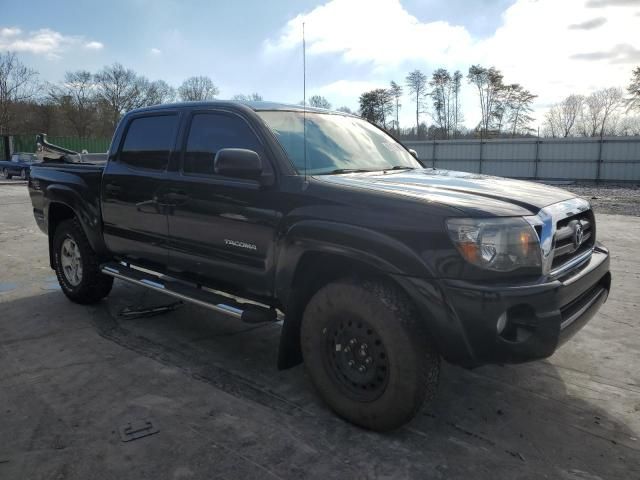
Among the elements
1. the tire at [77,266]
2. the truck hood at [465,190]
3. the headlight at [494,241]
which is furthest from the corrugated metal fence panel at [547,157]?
the headlight at [494,241]

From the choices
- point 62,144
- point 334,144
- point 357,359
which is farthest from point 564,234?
point 62,144

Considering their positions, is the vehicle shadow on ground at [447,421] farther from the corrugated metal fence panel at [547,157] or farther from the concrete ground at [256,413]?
the corrugated metal fence panel at [547,157]

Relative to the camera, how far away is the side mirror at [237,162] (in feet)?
10.6

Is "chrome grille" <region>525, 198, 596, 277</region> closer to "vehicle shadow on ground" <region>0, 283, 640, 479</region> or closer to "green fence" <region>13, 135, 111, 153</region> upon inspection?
"vehicle shadow on ground" <region>0, 283, 640, 479</region>

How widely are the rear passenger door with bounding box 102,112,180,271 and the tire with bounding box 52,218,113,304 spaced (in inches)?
18.8

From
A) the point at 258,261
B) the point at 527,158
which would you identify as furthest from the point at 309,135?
the point at 527,158

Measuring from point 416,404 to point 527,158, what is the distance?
30.2m

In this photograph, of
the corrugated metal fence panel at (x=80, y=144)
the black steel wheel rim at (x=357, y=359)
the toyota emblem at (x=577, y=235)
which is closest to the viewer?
Answer: the black steel wheel rim at (x=357, y=359)

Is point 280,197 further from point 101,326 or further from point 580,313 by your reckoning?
point 101,326

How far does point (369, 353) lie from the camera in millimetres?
2977

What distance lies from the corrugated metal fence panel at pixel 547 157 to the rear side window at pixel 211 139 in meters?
29.0

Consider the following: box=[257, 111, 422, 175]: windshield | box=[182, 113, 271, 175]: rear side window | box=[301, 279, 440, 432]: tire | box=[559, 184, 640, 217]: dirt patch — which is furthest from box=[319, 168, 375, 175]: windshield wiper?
box=[559, 184, 640, 217]: dirt patch

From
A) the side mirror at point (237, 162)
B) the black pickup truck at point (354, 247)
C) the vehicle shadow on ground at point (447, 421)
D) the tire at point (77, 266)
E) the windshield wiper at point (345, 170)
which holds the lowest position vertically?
the vehicle shadow on ground at point (447, 421)

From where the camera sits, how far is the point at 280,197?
3326mm
